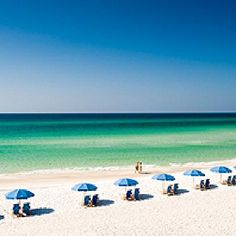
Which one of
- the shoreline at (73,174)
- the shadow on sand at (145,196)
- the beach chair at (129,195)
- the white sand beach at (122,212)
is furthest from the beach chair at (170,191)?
the shoreline at (73,174)

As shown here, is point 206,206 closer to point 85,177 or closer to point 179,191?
point 179,191

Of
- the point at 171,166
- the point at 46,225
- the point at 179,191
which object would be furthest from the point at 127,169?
the point at 46,225

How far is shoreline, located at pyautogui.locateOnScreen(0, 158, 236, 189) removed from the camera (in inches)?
795

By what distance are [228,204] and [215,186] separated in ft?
12.1

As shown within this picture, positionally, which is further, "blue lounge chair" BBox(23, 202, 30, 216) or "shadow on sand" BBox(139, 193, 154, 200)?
"shadow on sand" BBox(139, 193, 154, 200)

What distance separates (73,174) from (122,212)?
968 centimetres

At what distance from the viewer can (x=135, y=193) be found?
52.7 feet

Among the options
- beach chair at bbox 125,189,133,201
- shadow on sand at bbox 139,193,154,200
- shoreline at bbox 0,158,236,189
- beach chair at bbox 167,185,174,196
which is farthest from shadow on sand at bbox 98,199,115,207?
shoreline at bbox 0,158,236,189

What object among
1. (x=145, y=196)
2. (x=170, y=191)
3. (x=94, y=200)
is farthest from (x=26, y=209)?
(x=170, y=191)

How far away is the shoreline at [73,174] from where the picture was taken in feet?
66.3

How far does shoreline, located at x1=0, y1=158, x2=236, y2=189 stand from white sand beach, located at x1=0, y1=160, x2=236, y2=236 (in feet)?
0.44

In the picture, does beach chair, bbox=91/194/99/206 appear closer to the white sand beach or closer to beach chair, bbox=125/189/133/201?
the white sand beach

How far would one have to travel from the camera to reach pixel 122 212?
14078 millimetres

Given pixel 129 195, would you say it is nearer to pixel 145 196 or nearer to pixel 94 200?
pixel 145 196
